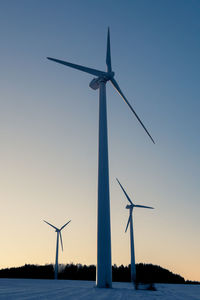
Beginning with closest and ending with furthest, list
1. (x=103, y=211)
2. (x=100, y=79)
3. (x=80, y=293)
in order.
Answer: (x=80, y=293), (x=103, y=211), (x=100, y=79)

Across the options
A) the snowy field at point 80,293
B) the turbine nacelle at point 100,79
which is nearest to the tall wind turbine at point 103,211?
the snowy field at point 80,293

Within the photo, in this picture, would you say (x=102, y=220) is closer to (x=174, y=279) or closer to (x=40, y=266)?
(x=174, y=279)

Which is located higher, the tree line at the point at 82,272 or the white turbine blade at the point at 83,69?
the white turbine blade at the point at 83,69

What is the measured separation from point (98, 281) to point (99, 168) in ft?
37.6

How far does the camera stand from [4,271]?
6624 inches

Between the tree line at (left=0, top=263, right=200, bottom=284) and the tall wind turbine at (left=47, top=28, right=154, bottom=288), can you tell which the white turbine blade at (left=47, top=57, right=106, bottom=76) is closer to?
the tall wind turbine at (left=47, top=28, right=154, bottom=288)

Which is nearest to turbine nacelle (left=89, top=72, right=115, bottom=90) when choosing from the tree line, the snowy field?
the snowy field

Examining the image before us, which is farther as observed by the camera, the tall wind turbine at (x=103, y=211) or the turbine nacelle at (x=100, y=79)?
the turbine nacelle at (x=100, y=79)

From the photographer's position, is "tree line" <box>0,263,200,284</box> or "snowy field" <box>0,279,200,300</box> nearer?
"snowy field" <box>0,279,200,300</box>

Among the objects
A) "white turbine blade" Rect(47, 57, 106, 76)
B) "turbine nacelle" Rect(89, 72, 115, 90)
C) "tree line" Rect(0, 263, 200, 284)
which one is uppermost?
"white turbine blade" Rect(47, 57, 106, 76)

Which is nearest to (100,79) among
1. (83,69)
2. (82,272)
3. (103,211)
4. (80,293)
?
(83,69)

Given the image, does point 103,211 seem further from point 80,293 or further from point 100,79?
point 100,79

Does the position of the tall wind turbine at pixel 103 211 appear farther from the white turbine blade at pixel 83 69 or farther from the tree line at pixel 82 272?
the tree line at pixel 82 272

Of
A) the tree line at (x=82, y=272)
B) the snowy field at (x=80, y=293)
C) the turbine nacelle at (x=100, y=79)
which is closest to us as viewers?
the snowy field at (x=80, y=293)
